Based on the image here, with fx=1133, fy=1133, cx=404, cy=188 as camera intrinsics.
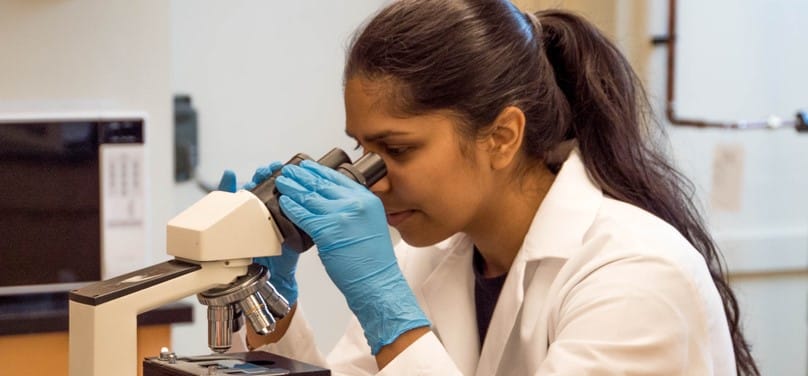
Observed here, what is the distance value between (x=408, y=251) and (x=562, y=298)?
17.0 inches

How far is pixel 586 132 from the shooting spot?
1.57m

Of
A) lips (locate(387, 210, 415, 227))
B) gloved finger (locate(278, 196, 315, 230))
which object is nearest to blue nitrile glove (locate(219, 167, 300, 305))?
lips (locate(387, 210, 415, 227))

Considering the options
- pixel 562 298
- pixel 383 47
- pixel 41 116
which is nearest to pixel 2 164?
pixel 41 116

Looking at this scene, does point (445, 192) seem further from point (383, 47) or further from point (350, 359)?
point (350, 359)

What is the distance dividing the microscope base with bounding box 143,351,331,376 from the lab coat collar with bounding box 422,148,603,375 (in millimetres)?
359

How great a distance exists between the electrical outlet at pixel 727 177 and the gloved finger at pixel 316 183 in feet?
6.83

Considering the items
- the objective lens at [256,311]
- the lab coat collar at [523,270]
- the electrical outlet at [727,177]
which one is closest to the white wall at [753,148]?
the electrical outlet at [727,177]

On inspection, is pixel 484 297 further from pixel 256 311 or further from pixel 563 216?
pixel 256 311

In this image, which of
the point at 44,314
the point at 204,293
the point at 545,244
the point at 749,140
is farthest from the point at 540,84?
the point at 749,140

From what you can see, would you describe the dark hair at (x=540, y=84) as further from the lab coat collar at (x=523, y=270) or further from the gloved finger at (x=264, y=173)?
the gloved finger at (x=264, y=173)

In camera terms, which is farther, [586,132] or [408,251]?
[408,251]

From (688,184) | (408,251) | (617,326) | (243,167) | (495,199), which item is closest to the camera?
(617,326)

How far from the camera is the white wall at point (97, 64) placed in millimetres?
2463

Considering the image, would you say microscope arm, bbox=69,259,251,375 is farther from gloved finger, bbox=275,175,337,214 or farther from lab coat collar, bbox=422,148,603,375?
lab coat collar, bbox=422,148,603,375
